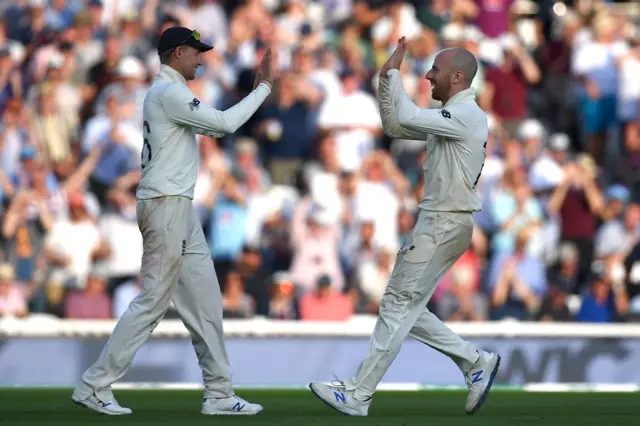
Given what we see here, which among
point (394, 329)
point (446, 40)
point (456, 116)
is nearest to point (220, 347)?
point (394, 329)

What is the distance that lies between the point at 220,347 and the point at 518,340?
17.1 ft

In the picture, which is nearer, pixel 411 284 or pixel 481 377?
pixel 411 284

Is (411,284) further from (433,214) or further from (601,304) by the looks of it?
(601,304)

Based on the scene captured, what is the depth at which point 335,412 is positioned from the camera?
10477 millimetres

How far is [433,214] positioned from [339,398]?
134cm

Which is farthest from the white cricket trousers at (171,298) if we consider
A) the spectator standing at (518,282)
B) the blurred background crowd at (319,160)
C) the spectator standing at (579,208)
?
the spectator standing at (579,208)

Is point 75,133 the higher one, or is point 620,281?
point 75,133

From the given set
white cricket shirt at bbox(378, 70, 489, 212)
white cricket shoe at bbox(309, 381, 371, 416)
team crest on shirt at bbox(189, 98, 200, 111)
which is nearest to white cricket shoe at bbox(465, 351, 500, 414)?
white cricket shoe at bbox(309, 381, 371, 416)

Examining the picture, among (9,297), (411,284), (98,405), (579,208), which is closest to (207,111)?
(411,284)

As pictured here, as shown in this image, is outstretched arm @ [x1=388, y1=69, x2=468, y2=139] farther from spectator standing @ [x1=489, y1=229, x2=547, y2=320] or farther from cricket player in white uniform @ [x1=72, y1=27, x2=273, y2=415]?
spectator standing @ [x1=489, y1=229, x2=547, y2=320]

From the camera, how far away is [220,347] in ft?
32.3

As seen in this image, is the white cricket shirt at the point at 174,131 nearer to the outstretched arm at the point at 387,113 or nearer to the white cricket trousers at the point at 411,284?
the outstretched arm at the point at 387,113

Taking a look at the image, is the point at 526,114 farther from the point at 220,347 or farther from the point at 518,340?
the point at 220,347

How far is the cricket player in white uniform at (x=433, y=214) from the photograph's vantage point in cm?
978
